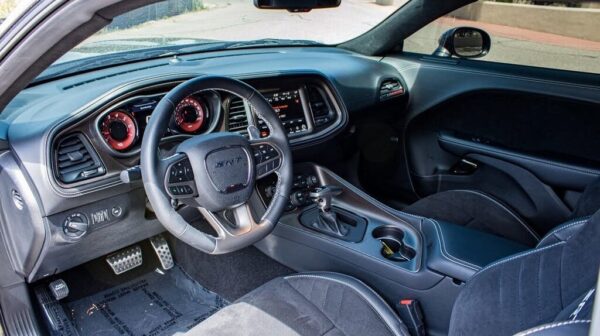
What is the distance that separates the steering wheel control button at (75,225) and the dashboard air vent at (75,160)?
16cm

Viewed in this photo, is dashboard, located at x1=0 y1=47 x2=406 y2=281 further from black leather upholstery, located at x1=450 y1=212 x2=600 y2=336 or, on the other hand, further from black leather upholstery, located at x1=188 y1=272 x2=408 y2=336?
black leather upholstery, located at x1=450 y1=212 x2=600 y2=336

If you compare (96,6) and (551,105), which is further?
(551,105)

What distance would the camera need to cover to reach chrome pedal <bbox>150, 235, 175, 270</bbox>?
254 cm

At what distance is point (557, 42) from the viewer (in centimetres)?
274

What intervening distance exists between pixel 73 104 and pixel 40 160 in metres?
0.24

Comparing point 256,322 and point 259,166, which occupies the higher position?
point 259,166

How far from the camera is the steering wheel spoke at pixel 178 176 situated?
161 centimetres

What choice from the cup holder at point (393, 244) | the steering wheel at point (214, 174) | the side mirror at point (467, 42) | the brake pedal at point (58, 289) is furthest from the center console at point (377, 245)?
the side mirror at point (467, 42)

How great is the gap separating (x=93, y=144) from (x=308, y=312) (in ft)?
3.11

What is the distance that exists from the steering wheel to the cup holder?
58 centimetres

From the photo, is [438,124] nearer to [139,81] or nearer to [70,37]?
[139,81]

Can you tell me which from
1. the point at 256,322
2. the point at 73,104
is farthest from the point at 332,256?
the point at 73,104

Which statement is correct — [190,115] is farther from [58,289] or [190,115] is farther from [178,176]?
[58,289]

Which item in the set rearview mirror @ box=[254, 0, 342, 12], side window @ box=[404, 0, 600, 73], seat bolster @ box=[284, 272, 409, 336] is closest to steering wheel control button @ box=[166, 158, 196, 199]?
seat bolster @ box=[284, 272, 409, 336]
